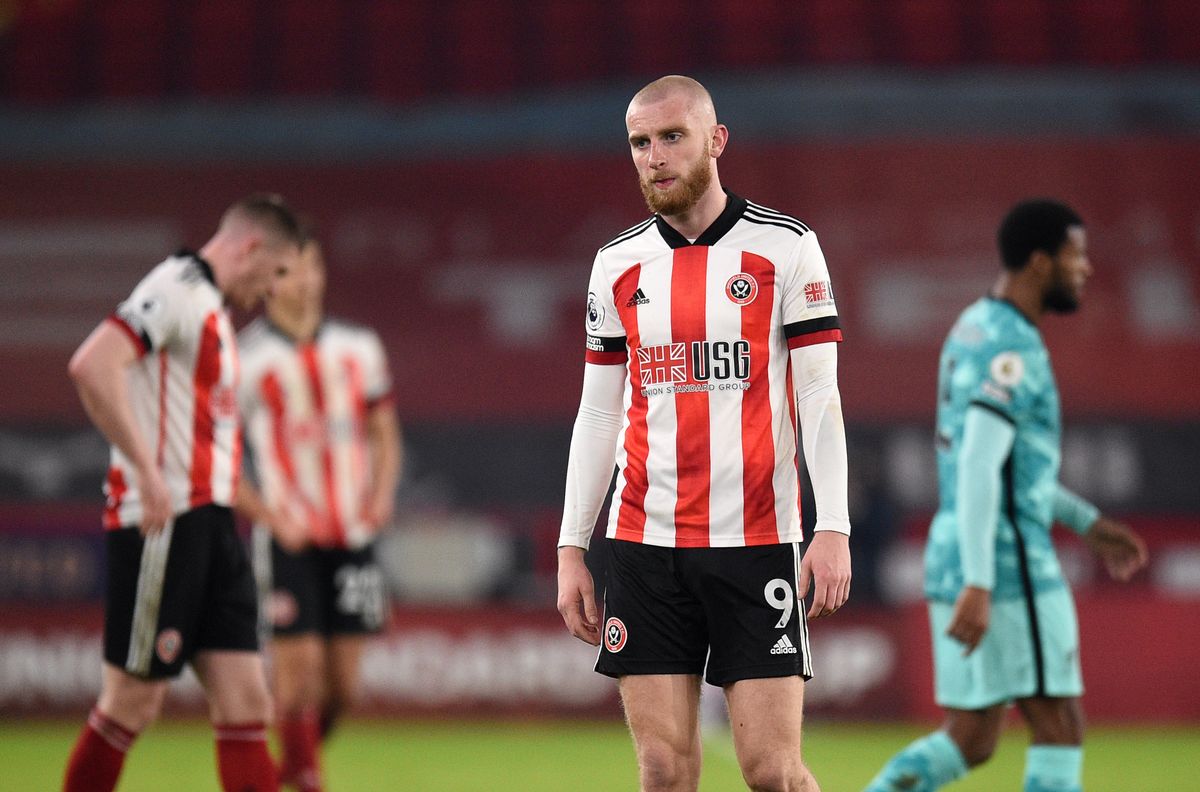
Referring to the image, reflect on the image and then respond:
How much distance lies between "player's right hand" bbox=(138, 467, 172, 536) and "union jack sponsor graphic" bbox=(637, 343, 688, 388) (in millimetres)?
1532

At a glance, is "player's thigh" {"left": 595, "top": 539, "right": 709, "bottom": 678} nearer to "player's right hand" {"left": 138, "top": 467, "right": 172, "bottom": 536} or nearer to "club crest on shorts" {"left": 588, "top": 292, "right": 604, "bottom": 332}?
"club crest on shorts" {"left": 588, "top": 292, "right": 604, "bottom": 332}

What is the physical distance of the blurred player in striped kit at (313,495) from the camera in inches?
249

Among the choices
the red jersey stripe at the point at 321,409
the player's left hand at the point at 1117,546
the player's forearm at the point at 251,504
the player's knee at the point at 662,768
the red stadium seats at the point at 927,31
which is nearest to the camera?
the player's knee at the point at 662,768

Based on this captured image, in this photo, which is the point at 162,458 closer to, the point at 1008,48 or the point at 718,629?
the point at 718,629

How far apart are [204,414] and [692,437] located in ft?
5.96

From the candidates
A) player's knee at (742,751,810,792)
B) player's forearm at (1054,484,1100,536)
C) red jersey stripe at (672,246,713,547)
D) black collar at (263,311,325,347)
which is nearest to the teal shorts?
player's forearm at (1054,484,1100,536)

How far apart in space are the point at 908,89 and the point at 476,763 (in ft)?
21.0

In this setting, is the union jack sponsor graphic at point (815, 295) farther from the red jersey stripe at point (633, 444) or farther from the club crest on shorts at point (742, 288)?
the red jersey stripe at point (633, 444)

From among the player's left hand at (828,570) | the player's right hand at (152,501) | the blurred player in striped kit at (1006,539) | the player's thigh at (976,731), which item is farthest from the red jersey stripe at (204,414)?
the player's thigh at (976,731)

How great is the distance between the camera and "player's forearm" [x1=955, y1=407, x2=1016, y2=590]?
4.49 m

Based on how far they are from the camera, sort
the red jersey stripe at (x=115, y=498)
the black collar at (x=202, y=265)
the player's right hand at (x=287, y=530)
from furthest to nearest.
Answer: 1. the player's right hand at (x=287, y=530)
2. the black collar at (x=202, y=265)
3. the red jersey stripe at (x=115, y=498)

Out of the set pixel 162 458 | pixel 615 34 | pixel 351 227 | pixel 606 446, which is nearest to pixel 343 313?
pixel 351 227

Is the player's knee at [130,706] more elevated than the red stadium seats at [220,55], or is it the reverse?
the red stadium seats at [220,55]

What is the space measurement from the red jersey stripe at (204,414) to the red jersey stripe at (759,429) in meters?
1.91
